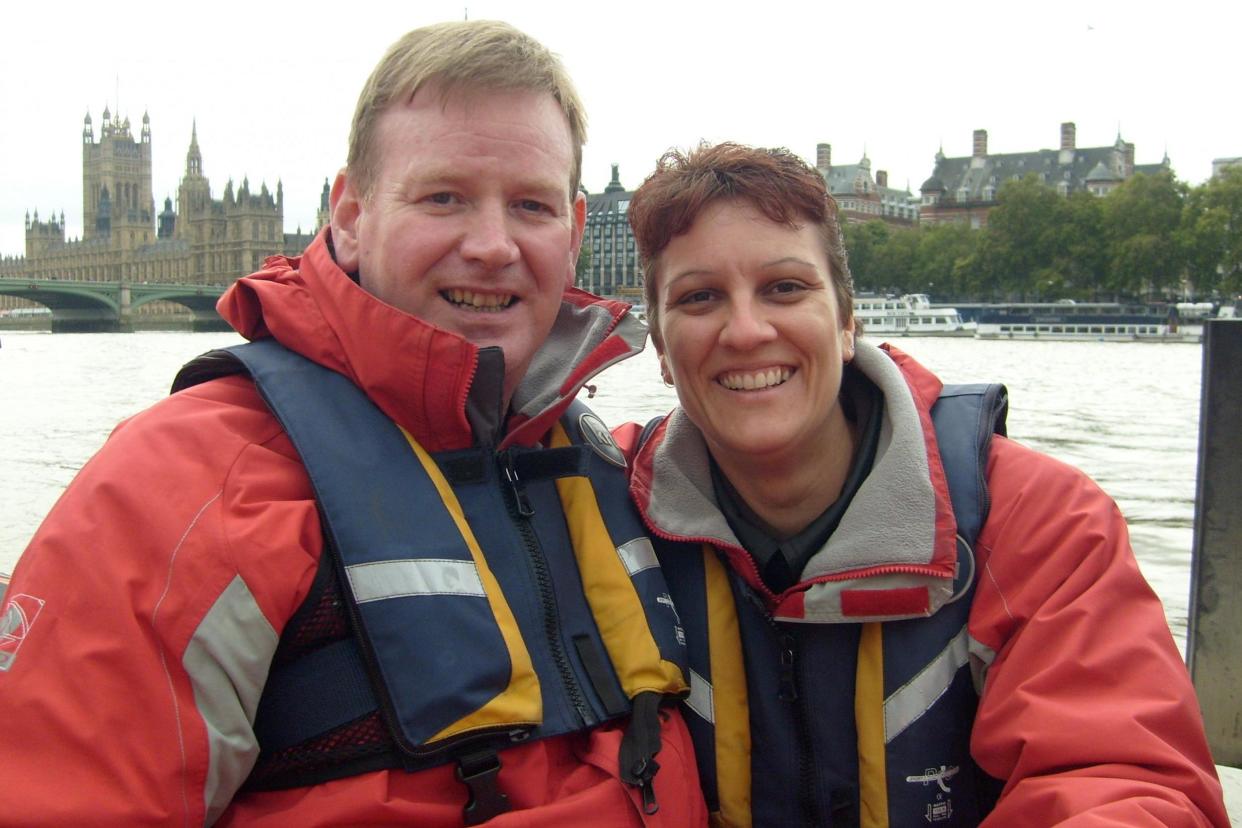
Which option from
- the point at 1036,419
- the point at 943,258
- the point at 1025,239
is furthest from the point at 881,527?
the point at 943,258

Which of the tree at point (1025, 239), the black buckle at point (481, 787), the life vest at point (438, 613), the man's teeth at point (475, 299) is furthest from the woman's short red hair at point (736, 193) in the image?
the tree at point (1025, 239)

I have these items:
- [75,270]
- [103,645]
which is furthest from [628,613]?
[75,270]

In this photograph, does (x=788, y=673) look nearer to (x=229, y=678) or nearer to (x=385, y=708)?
(x=385, y=708)

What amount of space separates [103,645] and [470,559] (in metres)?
0.49

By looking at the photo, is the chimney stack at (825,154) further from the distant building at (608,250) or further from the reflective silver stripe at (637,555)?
the reflective silver stripe at (637,555)

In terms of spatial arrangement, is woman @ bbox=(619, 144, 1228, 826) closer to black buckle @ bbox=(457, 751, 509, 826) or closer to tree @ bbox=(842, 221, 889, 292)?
black buckle @ bbox=(457, 751, 509, 826)

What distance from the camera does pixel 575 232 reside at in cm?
211

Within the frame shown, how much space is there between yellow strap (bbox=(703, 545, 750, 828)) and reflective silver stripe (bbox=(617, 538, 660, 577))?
0.16m

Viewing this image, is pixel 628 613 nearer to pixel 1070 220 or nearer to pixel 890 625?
pixel 890 625

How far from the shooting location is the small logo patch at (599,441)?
211cm

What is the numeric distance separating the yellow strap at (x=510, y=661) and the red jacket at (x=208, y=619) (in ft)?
0.21

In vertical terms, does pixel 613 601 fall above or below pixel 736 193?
below

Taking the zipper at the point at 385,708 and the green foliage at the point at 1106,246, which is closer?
the zipper at the point at 385,708

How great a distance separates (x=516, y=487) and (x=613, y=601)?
0.23 metres
